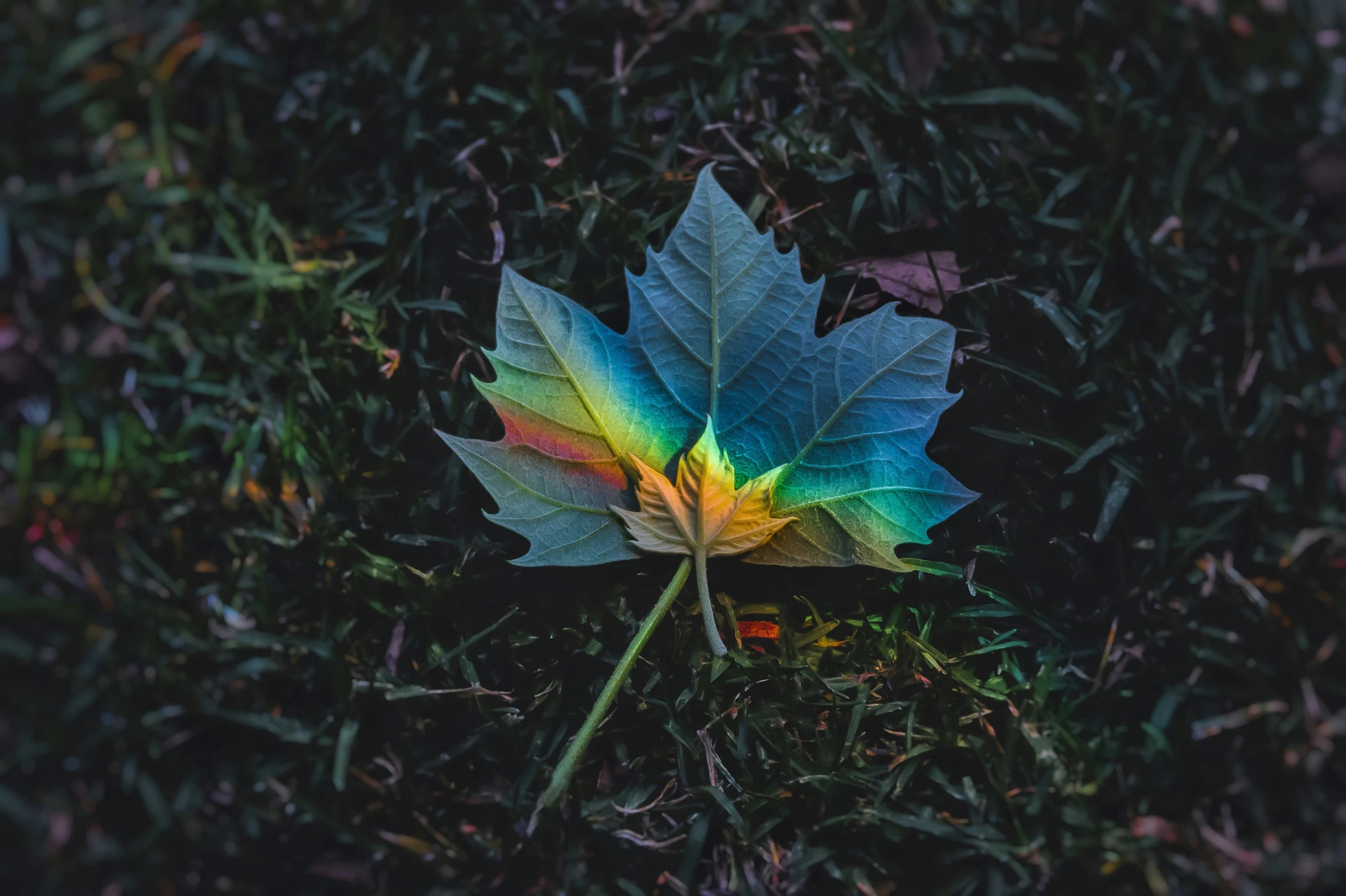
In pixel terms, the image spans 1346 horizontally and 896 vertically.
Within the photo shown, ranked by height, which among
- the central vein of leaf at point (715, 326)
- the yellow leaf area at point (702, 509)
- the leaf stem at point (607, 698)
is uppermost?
the central vein of leaf at point (715, 326)

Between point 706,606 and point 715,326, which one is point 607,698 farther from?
point 715,326

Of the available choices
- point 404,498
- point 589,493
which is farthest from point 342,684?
point 589,493

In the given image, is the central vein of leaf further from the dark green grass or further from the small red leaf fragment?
the small red leaf fragment

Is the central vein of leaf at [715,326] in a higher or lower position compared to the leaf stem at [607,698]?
higher

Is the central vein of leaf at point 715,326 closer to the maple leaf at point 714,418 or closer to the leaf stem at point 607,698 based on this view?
the maple leaf at point 714,418

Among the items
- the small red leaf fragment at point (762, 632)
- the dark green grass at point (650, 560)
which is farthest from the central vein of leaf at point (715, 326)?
the small red leaf fragment at point (762, 632)

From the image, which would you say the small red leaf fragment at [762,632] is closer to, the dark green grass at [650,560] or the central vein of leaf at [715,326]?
the dark green grass at [650,560]

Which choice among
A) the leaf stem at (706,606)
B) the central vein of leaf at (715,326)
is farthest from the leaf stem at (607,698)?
the central vein of leaf at (715,326)
